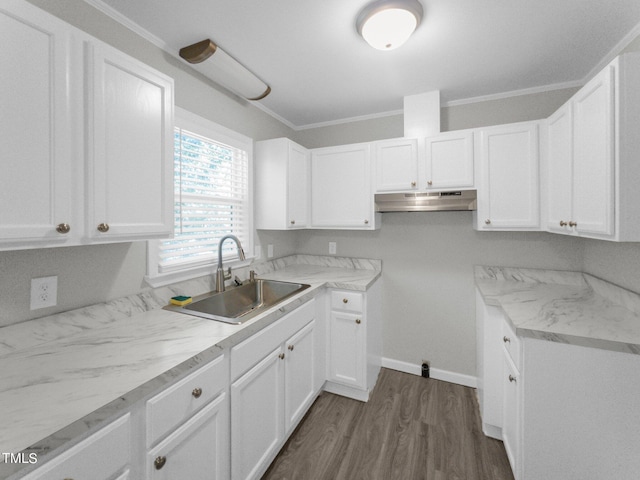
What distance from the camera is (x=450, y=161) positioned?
227 centimetres

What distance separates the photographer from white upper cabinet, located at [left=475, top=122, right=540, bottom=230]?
206cm

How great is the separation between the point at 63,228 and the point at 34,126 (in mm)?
334

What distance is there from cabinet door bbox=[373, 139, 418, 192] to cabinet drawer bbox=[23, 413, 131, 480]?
7.42 feet

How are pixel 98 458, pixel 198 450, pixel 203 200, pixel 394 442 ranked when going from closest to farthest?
1. pixel 98 458
2. pixel 198 450
3. pixel 394 442
4. pixel 203 200

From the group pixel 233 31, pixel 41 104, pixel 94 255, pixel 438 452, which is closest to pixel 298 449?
pixel 438 452

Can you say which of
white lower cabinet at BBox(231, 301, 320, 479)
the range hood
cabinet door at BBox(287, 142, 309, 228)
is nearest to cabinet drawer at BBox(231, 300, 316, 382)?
white lower cabinet at BBox(231, 301, 320, 479)

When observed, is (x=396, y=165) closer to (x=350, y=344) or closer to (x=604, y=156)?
(x=604, y=156)

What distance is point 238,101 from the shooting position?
2338 mm

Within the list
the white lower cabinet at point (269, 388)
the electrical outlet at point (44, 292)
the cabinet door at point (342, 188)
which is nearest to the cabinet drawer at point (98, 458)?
the white lower cabinet at point (269, 388)

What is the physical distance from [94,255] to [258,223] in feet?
4.37

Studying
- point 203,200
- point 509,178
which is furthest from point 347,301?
point 509,178

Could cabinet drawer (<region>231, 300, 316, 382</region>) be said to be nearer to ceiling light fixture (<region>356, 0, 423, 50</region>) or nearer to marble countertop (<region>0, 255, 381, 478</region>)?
marble countertop (<region>0, 255, 381, 478</region>)

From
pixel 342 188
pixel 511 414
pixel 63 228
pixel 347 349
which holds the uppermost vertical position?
pixel 342 188

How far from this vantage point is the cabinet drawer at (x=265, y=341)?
4.36 ft
